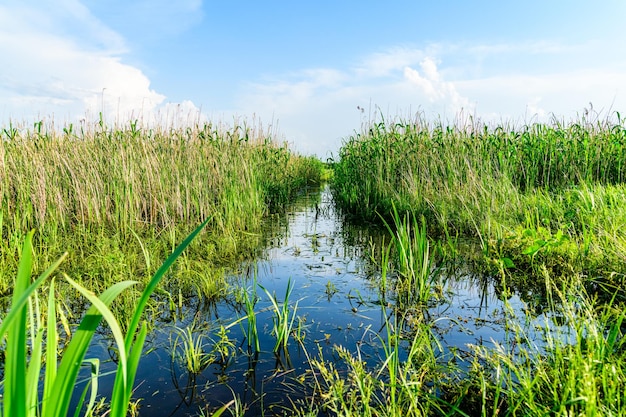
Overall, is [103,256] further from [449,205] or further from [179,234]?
[449,205]

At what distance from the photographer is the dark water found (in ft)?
7.51

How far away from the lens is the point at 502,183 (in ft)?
22.3

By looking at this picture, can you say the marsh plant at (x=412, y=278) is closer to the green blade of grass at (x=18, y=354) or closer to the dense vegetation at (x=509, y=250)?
the dense vegetation at (x=509, y=250)

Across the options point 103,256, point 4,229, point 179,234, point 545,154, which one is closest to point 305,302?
point 103,256

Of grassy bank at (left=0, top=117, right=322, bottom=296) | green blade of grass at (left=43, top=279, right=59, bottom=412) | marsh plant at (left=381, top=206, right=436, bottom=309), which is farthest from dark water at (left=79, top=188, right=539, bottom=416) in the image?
green blade of grass at (left=43, top=279, right=59, bottom=412)

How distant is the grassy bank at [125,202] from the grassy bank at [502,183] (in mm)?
2526

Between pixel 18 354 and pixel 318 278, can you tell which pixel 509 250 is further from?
pixel 18 354

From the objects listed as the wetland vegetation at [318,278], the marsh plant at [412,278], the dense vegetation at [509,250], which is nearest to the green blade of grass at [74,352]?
the wetland vegetation at [318,278]

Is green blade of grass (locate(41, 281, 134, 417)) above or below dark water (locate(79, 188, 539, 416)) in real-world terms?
above

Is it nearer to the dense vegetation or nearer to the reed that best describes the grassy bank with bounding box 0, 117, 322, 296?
the dense vegetation

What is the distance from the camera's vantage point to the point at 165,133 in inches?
323

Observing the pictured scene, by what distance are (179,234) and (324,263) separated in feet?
6.69

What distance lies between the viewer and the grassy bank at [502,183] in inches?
178

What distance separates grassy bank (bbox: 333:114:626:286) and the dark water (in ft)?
3.67
